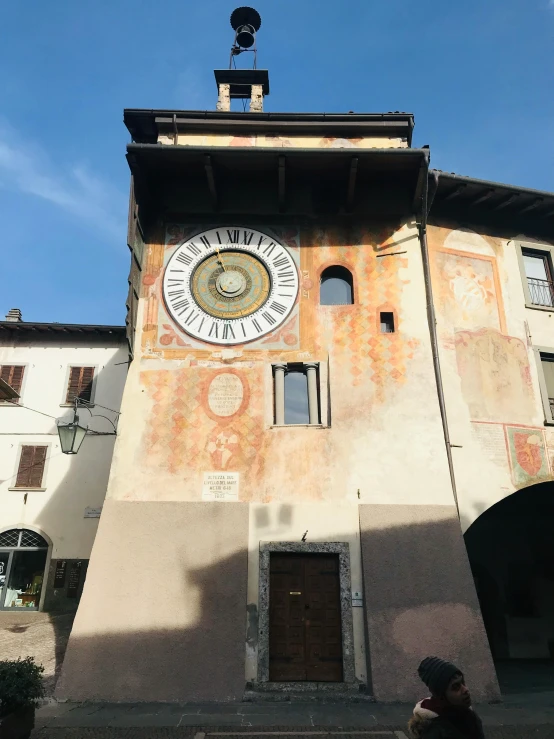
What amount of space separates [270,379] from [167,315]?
7.61ft

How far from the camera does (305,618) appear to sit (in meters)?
8.48

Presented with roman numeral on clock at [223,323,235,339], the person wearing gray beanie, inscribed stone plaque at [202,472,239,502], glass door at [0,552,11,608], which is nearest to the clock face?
roman numeral on clock at [223,323,235,339]

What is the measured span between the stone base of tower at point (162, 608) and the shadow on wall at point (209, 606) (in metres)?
0.02

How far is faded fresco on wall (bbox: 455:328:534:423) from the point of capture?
9.89 m

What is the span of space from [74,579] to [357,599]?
35.9 feet

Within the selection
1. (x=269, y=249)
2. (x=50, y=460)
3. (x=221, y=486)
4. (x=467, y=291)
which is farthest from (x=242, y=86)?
(x=50, y=460)

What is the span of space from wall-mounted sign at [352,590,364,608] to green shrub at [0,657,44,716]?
4.48 metres

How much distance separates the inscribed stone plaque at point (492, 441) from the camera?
9.52 meters

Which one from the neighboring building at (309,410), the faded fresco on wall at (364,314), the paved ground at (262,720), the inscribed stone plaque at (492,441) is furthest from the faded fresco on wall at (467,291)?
the paved ground at (262,720)

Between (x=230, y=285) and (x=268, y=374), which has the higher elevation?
(x=230, y=285)

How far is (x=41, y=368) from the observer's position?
718 inches

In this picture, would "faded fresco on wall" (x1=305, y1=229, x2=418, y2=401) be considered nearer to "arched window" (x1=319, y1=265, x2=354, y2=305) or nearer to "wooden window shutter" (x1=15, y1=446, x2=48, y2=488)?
"arched window" (x1=319, y1=265, x2=354, y2=305)

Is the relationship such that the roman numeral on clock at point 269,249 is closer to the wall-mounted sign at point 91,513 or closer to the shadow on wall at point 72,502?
the shadow on wall at point 72,502

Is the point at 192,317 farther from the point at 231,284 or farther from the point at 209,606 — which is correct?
the point at 209,606
